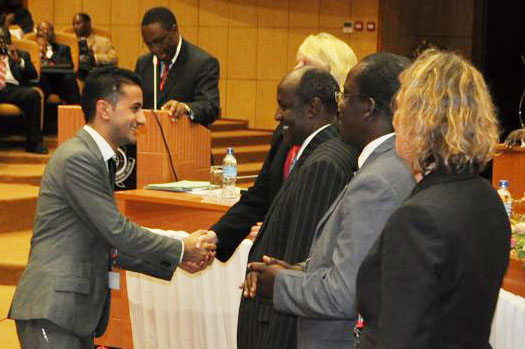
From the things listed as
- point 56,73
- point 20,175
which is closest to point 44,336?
point 20,175

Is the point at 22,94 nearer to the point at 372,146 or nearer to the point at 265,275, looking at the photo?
the point at 265,275

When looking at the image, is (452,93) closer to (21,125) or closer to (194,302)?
(194,302)

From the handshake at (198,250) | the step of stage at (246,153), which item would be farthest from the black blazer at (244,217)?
the step of stage at (246,153)

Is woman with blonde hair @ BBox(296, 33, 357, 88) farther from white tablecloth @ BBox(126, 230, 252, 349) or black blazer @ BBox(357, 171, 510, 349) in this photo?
black blazer @ BBox(357, 171, 510, 349)

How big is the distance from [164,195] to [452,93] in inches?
124

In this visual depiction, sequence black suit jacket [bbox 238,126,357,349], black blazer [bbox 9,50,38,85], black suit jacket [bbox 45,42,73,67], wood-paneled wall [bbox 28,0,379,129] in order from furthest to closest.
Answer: wood-paneled wall [bbox 28,0,379,129] → black suit jacket [bbox 45,42,73,67] → black blazer [bbox 9,50,38,85] → black suit jacket [bbox 238,126,357,349]

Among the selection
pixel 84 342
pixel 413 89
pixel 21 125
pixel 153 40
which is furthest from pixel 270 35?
pixel 413 89

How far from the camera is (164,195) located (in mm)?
5082

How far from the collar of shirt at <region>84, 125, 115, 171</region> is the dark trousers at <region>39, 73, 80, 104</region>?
7434mm

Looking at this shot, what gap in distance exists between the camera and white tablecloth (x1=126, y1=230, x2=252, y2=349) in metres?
4.79

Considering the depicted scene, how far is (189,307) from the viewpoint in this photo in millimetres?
4930

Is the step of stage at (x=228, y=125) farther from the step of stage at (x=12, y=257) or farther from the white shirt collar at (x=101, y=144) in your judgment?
the white shirt collar at (x=101, y=144)

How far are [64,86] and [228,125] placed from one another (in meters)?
3.13

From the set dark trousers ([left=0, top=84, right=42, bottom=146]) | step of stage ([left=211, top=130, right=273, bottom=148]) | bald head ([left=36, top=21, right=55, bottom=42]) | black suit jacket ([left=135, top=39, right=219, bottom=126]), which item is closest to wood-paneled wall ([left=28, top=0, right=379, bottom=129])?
step of stage ([left=211, top=130, right=273, bottom=148])
